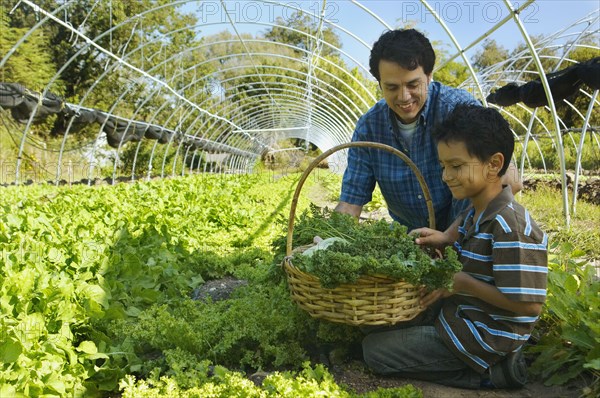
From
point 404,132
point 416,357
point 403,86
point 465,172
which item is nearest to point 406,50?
point 403,86

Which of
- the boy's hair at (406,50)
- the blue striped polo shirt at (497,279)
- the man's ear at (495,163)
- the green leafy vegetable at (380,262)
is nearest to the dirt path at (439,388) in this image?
the blue striped polo shirt at (497,279)

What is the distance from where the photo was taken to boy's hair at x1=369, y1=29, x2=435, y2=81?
110 inches

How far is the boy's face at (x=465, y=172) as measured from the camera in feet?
7.98

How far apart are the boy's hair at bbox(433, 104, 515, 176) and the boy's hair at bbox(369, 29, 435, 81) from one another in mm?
474

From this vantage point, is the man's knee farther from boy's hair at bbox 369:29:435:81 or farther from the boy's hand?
boy's hair at bbox 369:29:435:81

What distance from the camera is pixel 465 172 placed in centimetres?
244

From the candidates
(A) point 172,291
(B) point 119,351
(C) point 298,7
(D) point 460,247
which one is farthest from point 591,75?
(B) point 119,351

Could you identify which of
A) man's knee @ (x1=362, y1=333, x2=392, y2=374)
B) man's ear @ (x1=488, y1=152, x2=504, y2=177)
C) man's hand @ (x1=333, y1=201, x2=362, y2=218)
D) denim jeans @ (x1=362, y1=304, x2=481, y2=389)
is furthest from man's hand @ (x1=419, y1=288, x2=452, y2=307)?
man's hand @ (x1=333, y1=201, x2=362, y2=218)

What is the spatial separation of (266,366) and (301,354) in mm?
240

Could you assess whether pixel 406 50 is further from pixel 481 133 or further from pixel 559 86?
pixel 559 86

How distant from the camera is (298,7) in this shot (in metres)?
8.79

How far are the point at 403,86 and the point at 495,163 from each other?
0.71 meters

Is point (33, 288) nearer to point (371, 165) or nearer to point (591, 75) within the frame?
point (371, 165)

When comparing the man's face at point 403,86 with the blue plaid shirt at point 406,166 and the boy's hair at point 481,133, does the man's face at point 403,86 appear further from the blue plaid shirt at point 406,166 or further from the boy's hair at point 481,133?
the boy's hair at point 481,133
